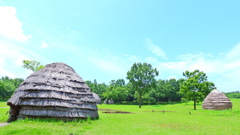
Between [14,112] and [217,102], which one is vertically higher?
[217,102]

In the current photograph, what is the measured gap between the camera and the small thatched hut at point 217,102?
114 feet

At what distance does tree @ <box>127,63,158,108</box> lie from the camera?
175 ft

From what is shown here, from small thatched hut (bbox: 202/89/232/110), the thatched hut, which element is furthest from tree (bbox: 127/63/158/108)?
the thatched hut

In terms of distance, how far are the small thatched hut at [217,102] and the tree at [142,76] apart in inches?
764

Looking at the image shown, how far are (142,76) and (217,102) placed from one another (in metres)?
23.1

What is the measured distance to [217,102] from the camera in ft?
116

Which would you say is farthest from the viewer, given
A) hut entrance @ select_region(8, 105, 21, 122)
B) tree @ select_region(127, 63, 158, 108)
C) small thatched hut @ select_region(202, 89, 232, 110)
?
tree @ select_region(127, 63, 158, 108)

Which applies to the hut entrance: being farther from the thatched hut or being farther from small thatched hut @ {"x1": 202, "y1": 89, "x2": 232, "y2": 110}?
small thatched hut @ {"x1": 202, "y1": 89, "x2": 232, "y2": 110}

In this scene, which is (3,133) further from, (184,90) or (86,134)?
(184,90)

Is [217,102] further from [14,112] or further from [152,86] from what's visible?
[14,112]

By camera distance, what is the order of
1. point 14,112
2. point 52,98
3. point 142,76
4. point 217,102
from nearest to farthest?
point 52,98, point 14,112, point 217,102, point 142,76

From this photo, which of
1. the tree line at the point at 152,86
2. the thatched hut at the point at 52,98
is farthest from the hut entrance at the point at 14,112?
the tree line at the point at 152,86

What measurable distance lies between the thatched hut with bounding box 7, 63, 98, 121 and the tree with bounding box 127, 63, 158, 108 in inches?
1449

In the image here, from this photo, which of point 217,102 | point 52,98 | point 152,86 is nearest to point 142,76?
point 152,86
